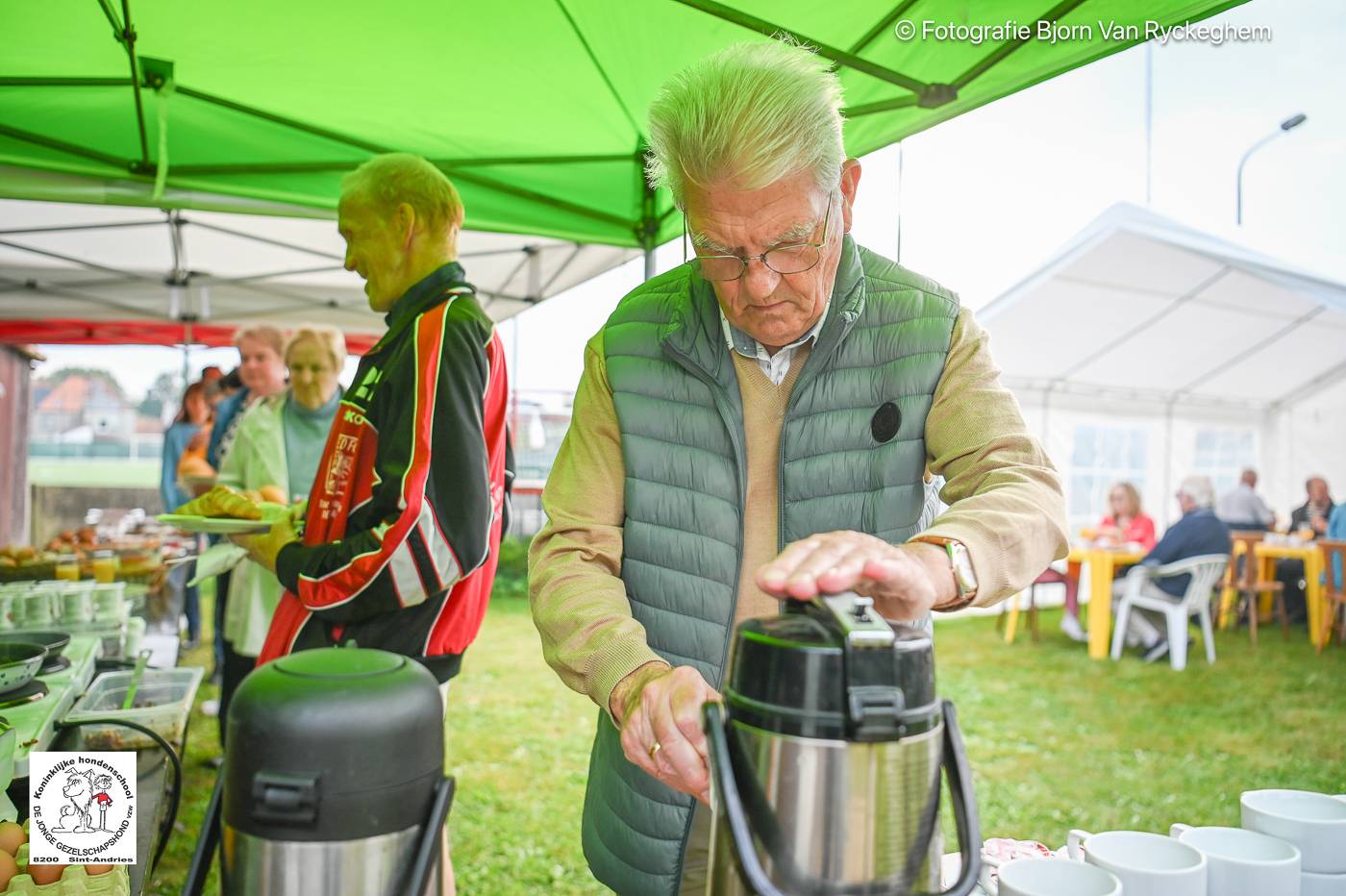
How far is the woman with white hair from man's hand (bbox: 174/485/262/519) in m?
1.07

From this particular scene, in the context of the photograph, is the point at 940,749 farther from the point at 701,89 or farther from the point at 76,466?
the point at 76,466

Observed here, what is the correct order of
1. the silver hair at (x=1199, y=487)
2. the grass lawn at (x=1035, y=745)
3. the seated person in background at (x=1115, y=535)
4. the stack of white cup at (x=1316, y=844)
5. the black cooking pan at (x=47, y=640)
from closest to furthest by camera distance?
the stack of white cup at (x=1316, y=844)
the black cooking pan at (x=47, y=640)
the grass lawn at (x=1035, y=745)
the seated person in background at (x=1115, y=535)
the silver hair at (x=1199, y=487)

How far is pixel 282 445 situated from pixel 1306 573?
9658 millimetres

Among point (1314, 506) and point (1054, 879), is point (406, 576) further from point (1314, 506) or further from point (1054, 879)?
point (1314, 506)

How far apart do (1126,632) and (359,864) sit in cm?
833

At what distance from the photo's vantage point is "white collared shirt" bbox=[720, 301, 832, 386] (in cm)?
132

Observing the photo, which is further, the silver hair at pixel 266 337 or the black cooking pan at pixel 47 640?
the silver hair at pixel 266 337

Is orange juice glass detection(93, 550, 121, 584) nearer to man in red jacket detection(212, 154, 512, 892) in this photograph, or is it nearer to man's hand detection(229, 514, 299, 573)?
man's hand detection(229, 514, 299, 573)

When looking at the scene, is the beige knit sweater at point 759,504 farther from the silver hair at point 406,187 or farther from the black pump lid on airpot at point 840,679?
the silver hair at point 406,187

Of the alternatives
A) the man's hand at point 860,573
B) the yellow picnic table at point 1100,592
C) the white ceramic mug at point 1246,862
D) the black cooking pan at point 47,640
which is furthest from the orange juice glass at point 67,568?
the yellow picnic table at point 1100,592

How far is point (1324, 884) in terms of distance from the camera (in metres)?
1.03

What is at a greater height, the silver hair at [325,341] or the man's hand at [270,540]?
the silver hair at [325,341]

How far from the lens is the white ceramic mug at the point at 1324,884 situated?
1027 mm

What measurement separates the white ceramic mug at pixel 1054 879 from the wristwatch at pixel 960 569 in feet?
0.89
